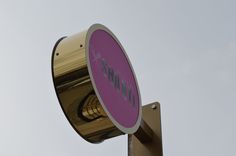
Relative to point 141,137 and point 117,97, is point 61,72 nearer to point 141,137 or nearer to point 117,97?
point 117,97

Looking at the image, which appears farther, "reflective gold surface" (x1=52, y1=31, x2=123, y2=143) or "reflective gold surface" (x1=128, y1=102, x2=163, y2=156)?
"reflective gold surface" (x1=128, y1=102, x2=163, y2=156)

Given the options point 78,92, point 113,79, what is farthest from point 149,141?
point 78,92

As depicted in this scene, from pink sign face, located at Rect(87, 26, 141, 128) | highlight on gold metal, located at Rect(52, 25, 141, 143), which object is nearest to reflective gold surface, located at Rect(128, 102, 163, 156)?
pink sign face, located at Rect(87, 26, 141, 128)

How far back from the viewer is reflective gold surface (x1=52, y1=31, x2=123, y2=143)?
129 centimetres

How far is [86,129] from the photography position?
1.35 meters

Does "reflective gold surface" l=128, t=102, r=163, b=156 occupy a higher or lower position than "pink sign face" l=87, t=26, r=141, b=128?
lower

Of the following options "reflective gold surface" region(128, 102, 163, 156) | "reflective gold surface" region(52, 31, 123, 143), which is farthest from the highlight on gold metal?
"reflective gold surface" region(128, 102, 163, 156)

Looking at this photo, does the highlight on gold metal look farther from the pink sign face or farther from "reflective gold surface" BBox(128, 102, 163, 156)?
"reflective gold surface" BBox(128, 102, 163, 156)

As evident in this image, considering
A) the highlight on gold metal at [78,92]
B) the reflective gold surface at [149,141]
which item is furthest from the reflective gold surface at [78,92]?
the reflective gold surface at [149,141]

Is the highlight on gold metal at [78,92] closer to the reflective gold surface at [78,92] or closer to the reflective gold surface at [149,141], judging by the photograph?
the reflective gold surface at [78,92]

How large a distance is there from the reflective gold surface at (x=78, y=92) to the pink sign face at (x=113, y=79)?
0.02m

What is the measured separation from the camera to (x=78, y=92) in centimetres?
129

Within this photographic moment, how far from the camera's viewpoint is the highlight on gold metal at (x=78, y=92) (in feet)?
4.22

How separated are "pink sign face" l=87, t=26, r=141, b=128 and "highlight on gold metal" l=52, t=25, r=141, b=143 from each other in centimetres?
2
